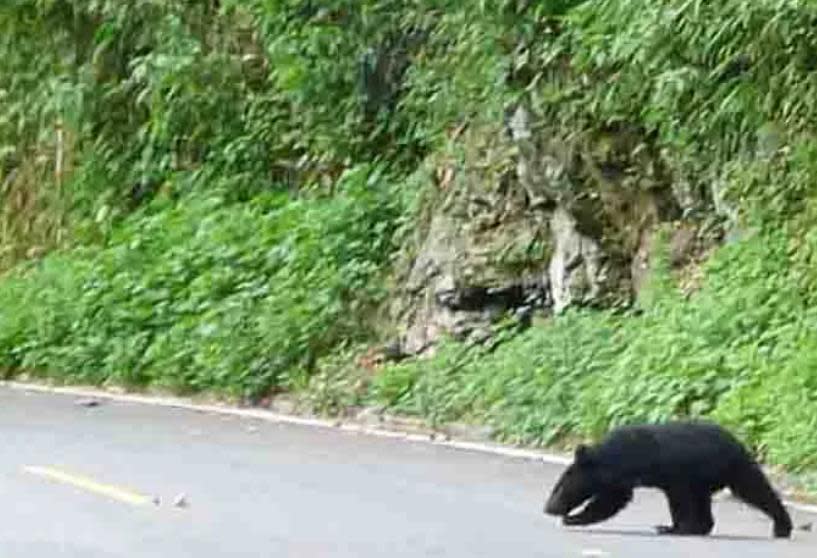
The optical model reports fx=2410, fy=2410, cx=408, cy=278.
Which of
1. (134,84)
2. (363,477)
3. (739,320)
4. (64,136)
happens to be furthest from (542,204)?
(64,136)

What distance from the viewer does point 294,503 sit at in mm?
13922

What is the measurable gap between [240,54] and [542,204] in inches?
308

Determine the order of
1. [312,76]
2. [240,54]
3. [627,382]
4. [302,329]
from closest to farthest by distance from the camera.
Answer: [627,382]
[302,329]
[312,76]
[240,54]

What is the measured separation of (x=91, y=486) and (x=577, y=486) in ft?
13.0

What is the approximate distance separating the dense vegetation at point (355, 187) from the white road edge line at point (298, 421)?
0.40 meters

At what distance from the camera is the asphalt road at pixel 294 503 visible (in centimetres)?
1184

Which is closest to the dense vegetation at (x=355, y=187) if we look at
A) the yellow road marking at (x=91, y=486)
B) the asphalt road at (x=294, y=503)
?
the asphalt road at (x=294, y=503)

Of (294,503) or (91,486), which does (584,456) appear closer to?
(294,503)

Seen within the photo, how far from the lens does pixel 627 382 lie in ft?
57.5

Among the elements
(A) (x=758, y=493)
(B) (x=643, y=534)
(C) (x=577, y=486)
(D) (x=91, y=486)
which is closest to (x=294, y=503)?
(D) (x=91, y=486)

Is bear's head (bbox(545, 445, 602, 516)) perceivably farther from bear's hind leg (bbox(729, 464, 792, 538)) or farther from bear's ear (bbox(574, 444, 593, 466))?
bear's hind leg (bbox(729, 464, 792, 538))

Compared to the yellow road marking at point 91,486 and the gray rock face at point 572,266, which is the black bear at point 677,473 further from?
the gray rock face at point 572,266

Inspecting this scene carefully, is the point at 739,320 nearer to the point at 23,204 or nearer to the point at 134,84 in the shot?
the point at 134,84

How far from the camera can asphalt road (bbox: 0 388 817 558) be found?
1184cm
